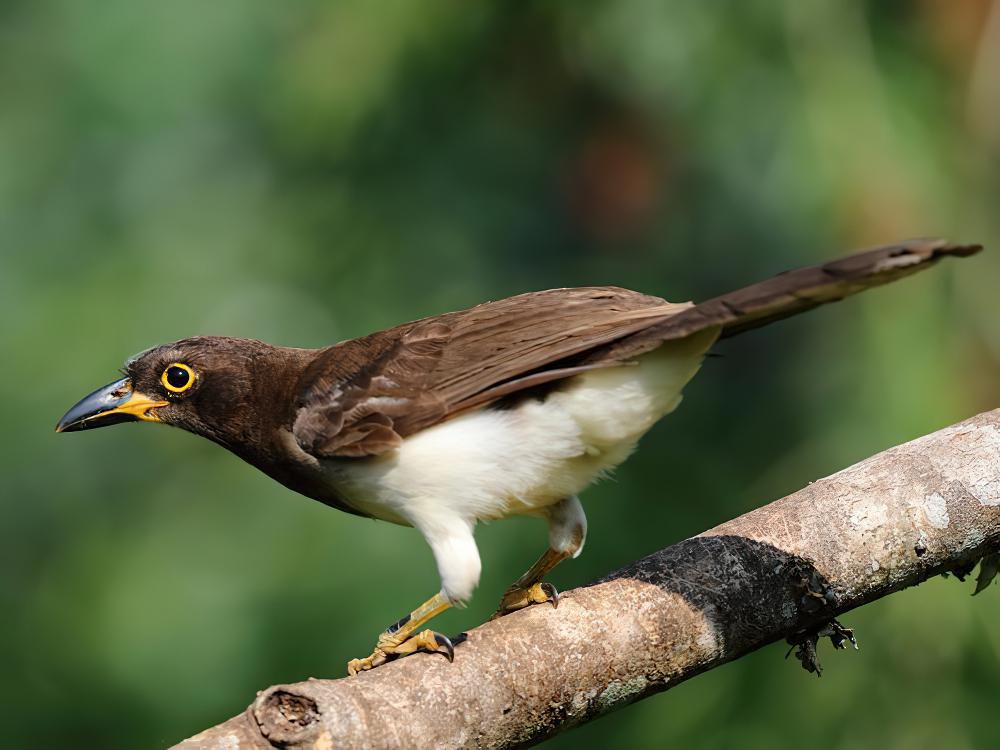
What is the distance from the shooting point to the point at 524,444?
405cm

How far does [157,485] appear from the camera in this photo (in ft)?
25.0

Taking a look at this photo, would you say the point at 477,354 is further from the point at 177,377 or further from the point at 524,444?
the point at 177,377

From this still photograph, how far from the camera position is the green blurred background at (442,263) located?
211 inches

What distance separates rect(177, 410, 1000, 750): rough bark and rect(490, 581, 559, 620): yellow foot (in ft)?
0.65

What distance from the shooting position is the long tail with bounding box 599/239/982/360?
3.11 meters

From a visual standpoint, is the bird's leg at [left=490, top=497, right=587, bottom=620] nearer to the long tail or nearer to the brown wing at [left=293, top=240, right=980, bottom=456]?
the brown wing at [left=293, top=240, right=980, bottom=456]

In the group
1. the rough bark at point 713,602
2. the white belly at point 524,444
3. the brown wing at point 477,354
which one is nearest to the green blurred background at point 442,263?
the rough bark at point 713,602

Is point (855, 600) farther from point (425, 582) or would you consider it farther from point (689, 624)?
point (425, 582)

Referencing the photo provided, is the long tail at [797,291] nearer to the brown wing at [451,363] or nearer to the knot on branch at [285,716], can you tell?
the brown wing at [451,363]

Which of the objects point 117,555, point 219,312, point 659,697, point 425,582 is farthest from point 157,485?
point 659,697

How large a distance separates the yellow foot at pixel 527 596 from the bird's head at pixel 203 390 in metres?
1.04

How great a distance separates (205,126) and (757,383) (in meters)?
Result: 4.38

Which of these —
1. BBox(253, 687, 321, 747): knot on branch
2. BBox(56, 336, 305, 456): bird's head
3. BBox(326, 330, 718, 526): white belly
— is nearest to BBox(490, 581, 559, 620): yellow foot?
BBox(326, 330, 718, 526): white belly

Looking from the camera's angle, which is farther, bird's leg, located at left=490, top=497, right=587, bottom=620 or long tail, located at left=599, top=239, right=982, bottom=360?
bird's leg, located at left=490, top=497, right=587, bottom=620
